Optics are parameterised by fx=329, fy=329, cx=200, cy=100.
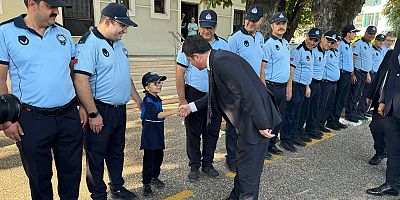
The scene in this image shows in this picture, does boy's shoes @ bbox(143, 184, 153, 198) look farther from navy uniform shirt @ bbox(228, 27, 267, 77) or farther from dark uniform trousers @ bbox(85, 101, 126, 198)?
navy uniform shirt @ bbox(228, 27, 267, 77)

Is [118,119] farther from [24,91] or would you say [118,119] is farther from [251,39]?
[251,39]

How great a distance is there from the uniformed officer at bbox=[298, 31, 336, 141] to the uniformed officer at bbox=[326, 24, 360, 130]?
870 mm

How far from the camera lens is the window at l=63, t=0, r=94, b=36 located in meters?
10.6

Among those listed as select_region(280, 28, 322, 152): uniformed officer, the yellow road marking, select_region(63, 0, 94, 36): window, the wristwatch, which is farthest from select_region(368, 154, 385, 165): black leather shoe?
select_region(63, 0, 94, 36): window

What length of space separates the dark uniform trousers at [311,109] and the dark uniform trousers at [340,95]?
88 centimetres

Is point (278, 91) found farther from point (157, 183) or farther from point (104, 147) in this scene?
point (104, 147)

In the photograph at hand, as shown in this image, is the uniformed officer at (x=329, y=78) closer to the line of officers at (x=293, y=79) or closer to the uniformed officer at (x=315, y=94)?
the line of officers at (x=293, y=79)

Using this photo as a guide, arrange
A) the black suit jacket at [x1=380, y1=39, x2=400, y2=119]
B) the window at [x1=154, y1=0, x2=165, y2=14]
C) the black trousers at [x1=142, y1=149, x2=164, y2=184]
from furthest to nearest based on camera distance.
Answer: the window at [x1=154, y1=0, x2=165, y2=14] < the black suit jacket at [x1=380, y1=39, x2=400, y2=119] < the black trousers at [x1=142, y1=149, x2=164, y2=184]

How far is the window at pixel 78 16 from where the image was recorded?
1061 cm

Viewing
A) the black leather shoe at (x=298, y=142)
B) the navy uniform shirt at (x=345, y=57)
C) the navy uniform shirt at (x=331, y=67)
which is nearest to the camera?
the black leather shoe at (x=298, y=142)

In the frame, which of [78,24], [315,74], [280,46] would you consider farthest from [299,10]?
[78,24]

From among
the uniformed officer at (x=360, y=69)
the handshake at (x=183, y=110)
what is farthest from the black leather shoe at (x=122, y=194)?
the uniformed officer at (x=360, y=69)

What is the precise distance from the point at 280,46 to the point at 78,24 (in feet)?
27.1

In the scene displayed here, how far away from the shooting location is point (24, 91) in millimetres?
2537
